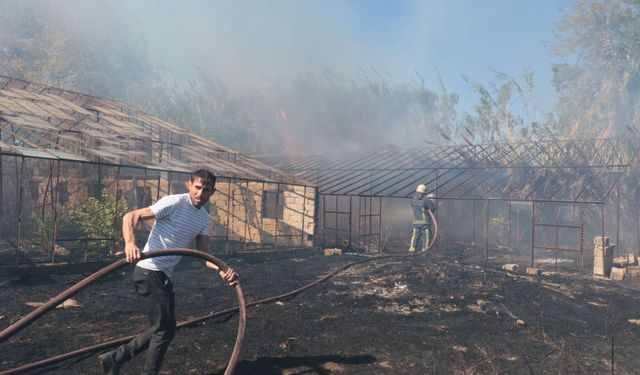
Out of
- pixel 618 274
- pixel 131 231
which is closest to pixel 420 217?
pixel 618 274

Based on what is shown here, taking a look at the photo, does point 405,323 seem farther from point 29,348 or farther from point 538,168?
point 538,168

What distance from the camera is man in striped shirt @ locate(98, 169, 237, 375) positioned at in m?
3.66

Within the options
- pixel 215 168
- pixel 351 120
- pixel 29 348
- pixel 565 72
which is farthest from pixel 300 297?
pixel 565 72

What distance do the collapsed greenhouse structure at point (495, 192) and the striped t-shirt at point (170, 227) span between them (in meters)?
12.3

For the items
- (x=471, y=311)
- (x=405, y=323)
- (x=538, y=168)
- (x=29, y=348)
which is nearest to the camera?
(x=29, y=348)

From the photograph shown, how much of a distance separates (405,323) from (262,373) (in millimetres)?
2886

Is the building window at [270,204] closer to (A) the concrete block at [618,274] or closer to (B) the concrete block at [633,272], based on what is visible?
(A) the concrete block at [618,274]

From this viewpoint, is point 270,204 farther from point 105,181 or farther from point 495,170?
point 495,170

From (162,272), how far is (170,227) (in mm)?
405

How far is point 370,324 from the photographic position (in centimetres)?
638

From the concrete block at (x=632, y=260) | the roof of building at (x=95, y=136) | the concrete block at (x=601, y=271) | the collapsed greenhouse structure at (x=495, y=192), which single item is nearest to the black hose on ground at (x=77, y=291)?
the roof of building at (x=95, y=136)

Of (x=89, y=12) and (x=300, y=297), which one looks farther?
(x=89, y=12)

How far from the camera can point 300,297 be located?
797 centimetres

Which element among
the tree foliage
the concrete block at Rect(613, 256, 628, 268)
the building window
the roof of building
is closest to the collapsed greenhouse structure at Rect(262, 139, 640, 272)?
the building window
